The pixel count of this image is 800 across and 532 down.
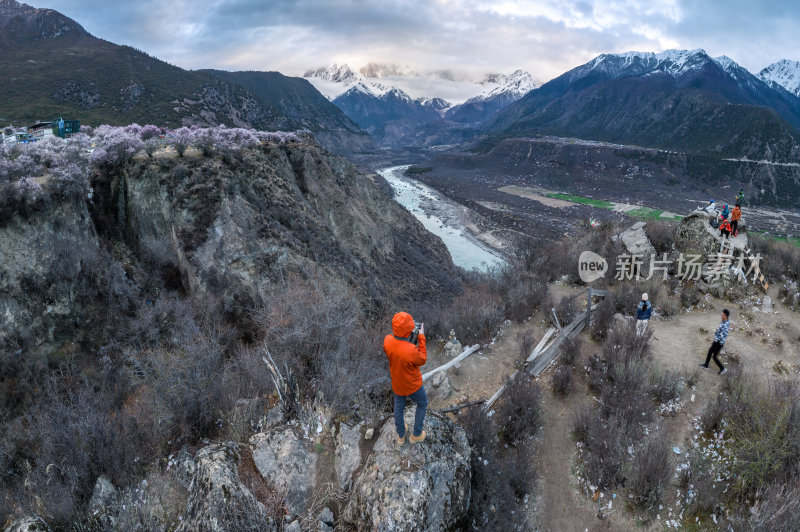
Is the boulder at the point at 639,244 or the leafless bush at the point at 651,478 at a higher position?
the boulder at the point at 639,244

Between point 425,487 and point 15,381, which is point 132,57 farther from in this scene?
point 425,487

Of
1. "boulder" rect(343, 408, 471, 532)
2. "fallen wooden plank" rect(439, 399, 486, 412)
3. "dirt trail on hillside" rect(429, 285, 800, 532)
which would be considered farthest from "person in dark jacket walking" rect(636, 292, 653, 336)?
"boulder" rect(343, 408, 471, 532)

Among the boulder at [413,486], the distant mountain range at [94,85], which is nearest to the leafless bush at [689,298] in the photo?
the boulder at [413,486]

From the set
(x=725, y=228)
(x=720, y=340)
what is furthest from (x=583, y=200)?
(x=720, y=340)

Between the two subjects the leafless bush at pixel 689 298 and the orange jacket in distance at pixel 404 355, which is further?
the leafless bush at pixel 689 298

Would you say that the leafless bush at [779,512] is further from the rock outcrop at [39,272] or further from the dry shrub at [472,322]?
the rock outcrop at [39,272]

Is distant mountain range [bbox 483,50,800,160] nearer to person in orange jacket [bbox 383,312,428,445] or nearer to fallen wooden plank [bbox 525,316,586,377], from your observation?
fallen wooden plank [bbox 525,316,586,377]
